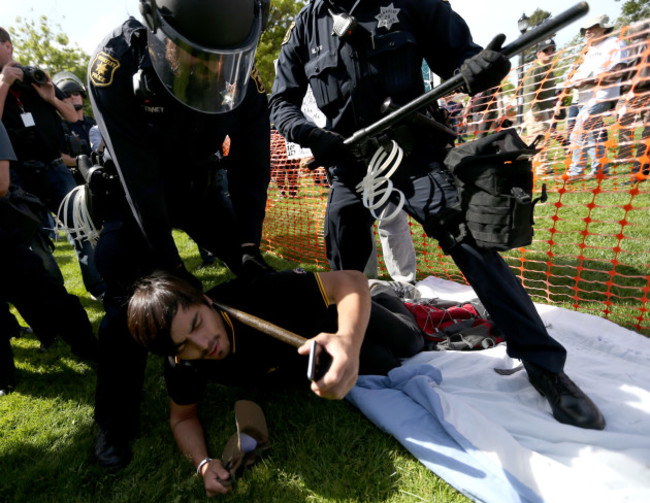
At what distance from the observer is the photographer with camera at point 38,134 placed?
313 cm

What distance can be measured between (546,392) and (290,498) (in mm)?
1178

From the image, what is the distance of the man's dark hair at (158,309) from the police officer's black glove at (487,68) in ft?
4.65

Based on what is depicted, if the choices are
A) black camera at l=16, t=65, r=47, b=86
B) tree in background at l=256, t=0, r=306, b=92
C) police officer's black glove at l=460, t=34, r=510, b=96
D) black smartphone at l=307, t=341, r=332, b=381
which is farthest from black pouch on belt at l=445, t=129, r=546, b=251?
tree in background at l=256, t=0, r=306, b=92

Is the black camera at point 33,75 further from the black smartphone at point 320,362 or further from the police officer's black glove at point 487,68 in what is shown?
the black smartphone at point 320,362

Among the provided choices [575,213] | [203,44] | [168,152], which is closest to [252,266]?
[168,152]

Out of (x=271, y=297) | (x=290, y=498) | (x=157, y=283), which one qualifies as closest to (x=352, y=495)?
(x=290, y=498)

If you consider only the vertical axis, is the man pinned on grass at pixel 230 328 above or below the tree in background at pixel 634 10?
below

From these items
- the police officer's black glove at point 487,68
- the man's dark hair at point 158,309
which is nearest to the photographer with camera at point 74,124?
the man's dark hair at point 158,309

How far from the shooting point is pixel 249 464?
1726mm

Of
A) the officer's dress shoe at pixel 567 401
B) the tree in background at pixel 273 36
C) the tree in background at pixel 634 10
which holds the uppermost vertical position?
the tree in background at pixel 634 10

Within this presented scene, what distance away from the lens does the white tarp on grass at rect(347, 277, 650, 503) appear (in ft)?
4.64

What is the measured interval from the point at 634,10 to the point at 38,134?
3967 cm

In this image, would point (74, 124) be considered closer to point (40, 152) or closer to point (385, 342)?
point (40, 152)

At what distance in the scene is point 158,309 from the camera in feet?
4.85
